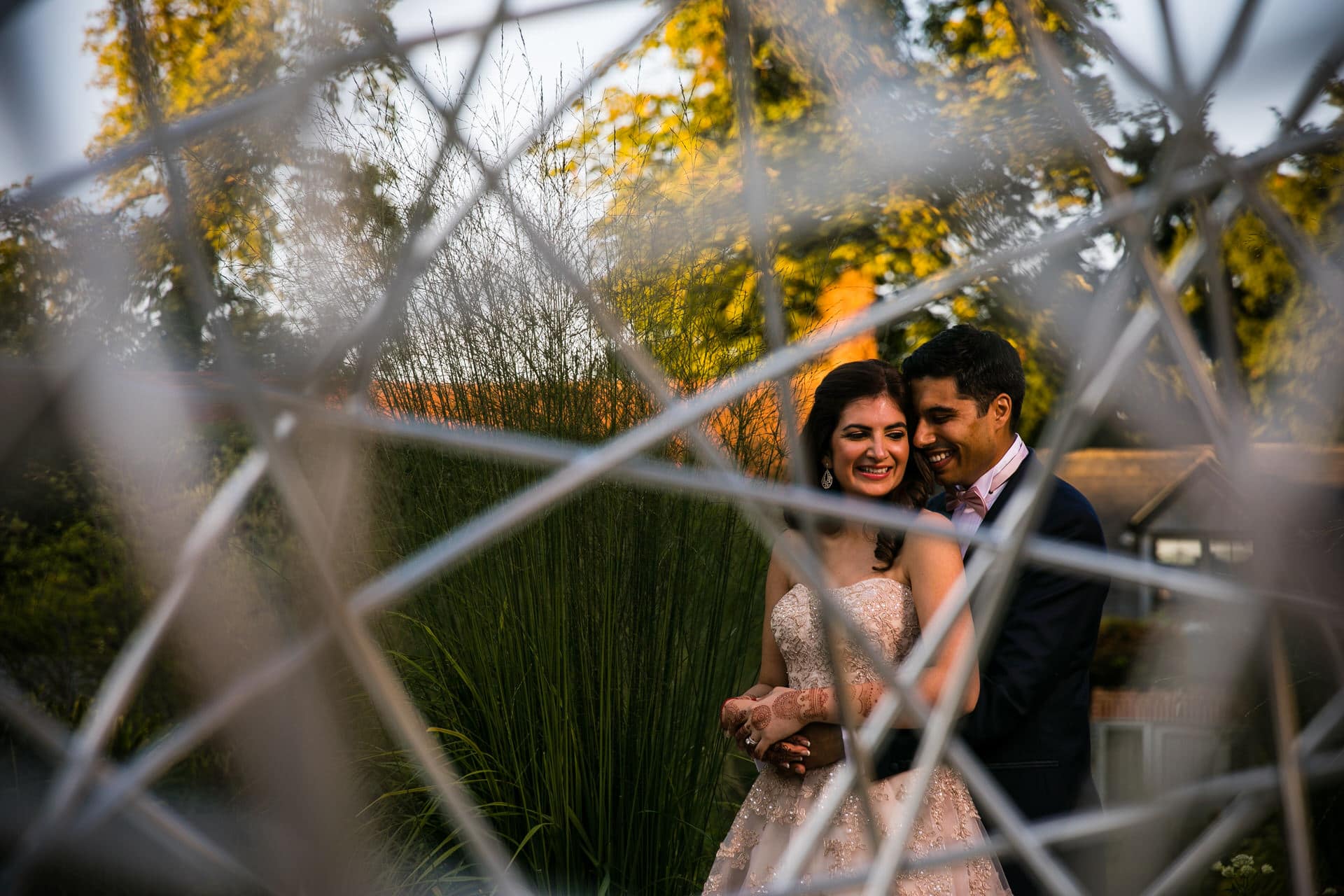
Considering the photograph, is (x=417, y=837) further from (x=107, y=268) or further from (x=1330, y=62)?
(x=1330, y=62)

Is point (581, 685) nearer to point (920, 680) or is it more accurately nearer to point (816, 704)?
point (816, 704)

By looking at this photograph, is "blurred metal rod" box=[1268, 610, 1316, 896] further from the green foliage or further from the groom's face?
the green foliage

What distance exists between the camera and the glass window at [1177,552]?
290 centimetres

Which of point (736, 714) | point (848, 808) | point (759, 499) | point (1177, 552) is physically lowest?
point (1177, 552)

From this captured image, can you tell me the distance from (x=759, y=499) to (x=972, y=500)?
98 cm

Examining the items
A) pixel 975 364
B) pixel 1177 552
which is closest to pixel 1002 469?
pixel 975 364

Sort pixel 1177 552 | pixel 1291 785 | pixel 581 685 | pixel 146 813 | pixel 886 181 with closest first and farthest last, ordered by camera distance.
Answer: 1. pixel 146 813
2. pixel 1291 785
3. pixel 886 181
4. pixel 581 685
5. pixel 1177 552

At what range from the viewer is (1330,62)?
490mm

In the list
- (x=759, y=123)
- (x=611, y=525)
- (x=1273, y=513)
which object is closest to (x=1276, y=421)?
(x=1273, y=513)

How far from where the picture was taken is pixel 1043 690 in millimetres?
1194

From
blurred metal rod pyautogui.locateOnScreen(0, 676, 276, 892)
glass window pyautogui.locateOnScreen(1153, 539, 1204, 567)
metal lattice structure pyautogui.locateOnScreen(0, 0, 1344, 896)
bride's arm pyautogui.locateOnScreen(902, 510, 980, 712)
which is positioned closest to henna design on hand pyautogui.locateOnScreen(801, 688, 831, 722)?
bride's arm pyautogui.locateOnScreen(902, 510, 980, 712)

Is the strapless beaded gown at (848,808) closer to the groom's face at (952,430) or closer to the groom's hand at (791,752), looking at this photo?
the groom's hand at (791,752)

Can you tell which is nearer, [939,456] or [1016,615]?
[1016,615]

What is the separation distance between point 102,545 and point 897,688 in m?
1.82
